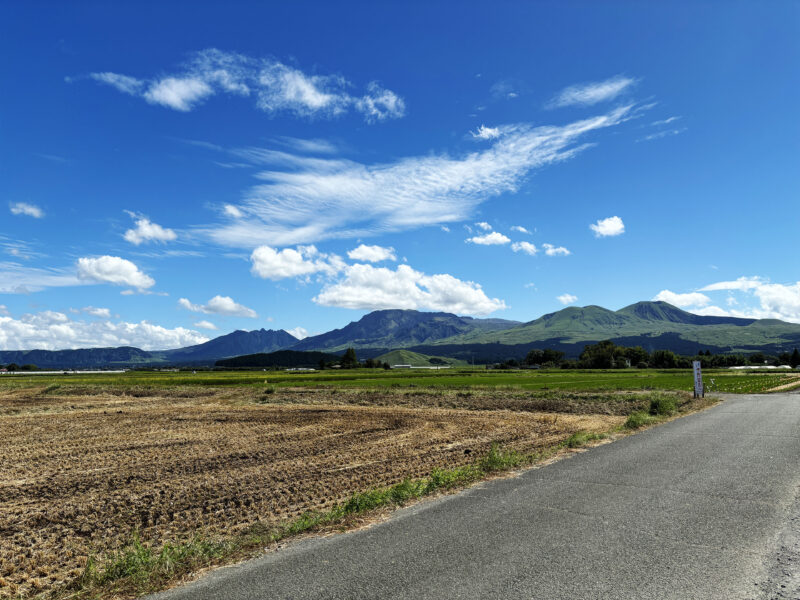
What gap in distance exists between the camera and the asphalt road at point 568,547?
6.64 meters

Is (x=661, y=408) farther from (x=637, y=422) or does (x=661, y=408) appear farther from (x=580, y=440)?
(x=580, y=440)

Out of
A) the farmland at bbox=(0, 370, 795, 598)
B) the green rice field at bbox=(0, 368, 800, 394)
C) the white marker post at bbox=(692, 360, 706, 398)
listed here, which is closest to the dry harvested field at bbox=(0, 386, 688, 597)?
the farmland at bbox=(0, 370, 795, 598)

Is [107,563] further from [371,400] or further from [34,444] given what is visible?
[371,400]

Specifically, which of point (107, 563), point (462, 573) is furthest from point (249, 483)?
point (462, 573)

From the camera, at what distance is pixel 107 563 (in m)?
7.87

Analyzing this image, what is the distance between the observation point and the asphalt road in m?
6.64

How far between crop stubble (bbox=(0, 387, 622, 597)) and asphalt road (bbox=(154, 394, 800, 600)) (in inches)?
131

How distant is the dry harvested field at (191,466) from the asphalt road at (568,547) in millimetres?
3308

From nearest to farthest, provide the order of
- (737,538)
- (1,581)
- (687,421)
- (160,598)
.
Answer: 1. (160,598)
2. (1,581)
3. (737,538)
4. (687,421)

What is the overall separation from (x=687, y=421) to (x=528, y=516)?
21.2m

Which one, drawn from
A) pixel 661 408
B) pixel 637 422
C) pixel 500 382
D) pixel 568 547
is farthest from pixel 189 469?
pixel 500 382

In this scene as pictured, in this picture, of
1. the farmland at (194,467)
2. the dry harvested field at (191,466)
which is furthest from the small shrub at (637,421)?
the dry harvested field at (191,466)

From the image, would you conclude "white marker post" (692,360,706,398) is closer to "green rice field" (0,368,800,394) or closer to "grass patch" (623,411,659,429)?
"green rice field" (0,368,800,394)

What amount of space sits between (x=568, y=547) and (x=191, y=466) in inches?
541
